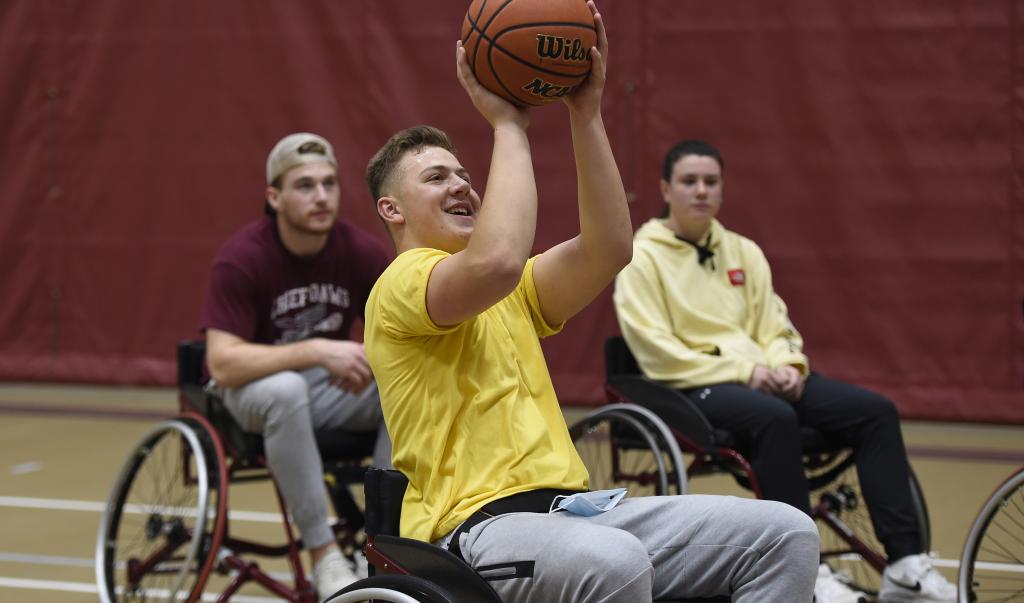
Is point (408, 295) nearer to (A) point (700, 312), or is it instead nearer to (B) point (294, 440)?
(B) point (294, 440)

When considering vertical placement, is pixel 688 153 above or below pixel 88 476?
above

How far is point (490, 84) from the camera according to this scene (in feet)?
6.37

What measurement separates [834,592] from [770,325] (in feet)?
2.58

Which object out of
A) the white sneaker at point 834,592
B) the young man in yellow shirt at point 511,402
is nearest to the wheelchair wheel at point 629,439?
the white sneaker at point 834,592

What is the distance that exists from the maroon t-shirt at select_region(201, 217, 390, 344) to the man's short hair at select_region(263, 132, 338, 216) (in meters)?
0.11

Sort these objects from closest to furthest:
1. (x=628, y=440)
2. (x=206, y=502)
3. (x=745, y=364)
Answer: (x=206, y=502) < (x=628, y=440) < (x=745, y=364)

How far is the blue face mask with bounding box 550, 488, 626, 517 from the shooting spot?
187 centimetres

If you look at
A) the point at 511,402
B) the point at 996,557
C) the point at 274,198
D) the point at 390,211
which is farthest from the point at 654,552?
the point at 996,557

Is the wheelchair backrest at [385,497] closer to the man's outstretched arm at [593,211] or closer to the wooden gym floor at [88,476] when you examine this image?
the man's outstretched arm at [593,211]

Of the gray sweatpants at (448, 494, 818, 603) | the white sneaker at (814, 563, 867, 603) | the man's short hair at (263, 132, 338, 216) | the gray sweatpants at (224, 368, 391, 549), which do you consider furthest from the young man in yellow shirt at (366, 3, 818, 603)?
the man's short hair at (263, 132, 338, 216)

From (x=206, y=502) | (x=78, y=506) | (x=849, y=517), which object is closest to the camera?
(x=206, y=502)

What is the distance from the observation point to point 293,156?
332 cm

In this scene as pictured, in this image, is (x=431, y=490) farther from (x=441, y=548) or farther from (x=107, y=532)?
(x=107, y=532)

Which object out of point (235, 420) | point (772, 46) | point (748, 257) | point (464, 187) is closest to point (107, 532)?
point (235, 420)
